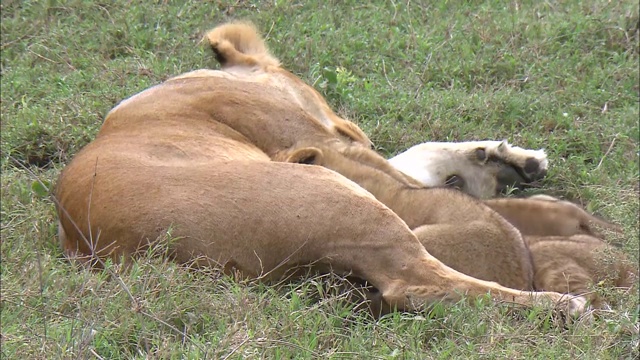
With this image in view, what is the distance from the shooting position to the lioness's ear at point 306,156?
496cm

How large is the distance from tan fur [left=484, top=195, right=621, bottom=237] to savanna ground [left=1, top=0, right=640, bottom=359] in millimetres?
143

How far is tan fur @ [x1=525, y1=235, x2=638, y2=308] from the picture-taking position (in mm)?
4316

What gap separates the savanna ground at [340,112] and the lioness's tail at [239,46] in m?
0.66

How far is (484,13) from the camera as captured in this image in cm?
730

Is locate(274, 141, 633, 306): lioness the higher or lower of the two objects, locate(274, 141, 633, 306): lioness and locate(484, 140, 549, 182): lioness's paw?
the higher

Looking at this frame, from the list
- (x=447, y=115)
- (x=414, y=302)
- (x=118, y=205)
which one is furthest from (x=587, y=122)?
(x=118, y=205)

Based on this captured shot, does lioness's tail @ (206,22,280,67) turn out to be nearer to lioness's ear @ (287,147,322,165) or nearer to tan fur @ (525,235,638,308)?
lioness's ear @ (287,147,322,165)

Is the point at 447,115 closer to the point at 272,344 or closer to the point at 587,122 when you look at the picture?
the point at 587,122

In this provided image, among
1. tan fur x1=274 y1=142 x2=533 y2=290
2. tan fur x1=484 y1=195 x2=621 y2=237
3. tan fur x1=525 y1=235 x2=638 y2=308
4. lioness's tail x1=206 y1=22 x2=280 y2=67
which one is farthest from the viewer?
lioness's tail x1=206 y1=22 x2=280 y2=67

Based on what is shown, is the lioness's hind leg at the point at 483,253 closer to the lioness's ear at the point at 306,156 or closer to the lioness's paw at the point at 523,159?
the lioness's ear at the point at 306,156

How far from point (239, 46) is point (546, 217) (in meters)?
1.96

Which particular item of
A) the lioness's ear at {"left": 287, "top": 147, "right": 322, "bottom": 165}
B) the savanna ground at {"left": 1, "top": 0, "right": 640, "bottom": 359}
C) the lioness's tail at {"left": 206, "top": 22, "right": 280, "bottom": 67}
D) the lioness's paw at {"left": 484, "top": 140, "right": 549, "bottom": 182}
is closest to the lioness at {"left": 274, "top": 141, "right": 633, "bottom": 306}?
the lioness's ear at {"left": 287, "top": 147, "right": 322, "bottom": 165}

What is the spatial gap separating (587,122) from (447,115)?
78 centimetres

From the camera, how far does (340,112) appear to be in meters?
6.36
